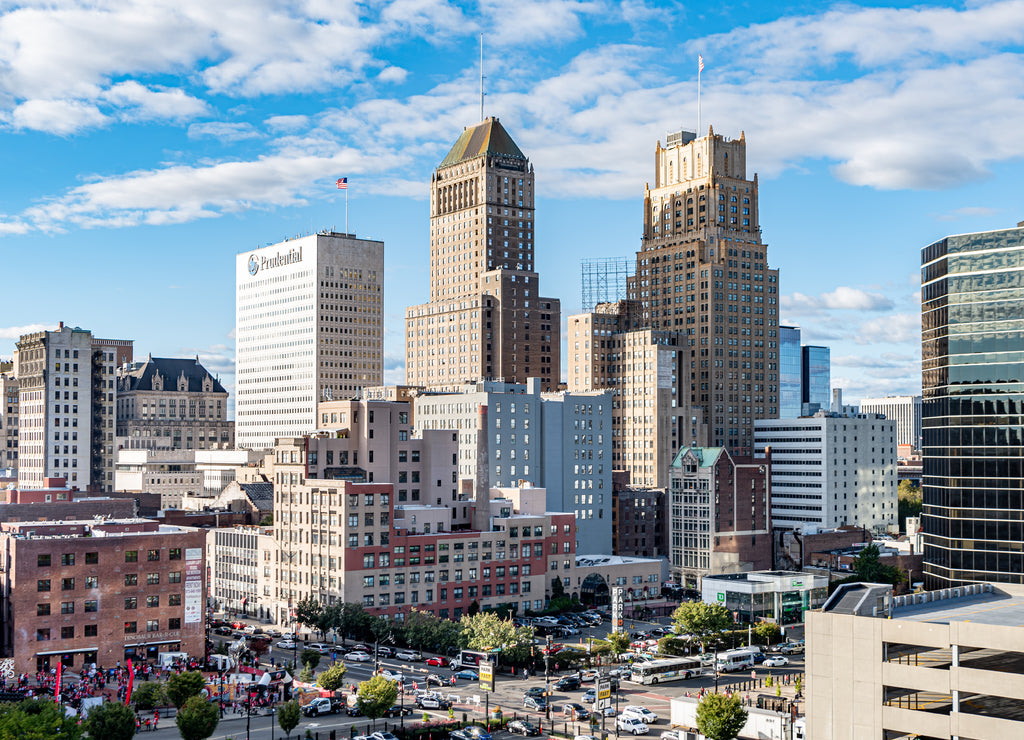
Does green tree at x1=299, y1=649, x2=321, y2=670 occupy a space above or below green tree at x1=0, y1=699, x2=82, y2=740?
below

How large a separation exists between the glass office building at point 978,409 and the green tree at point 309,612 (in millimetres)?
84833

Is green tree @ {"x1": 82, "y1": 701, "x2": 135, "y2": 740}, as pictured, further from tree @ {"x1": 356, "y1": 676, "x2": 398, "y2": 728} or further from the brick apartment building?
the brick apartment building

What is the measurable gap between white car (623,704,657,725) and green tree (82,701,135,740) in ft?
148

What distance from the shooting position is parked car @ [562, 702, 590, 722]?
115 meters

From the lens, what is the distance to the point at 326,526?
554 feet

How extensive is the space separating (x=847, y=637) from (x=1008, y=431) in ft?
269

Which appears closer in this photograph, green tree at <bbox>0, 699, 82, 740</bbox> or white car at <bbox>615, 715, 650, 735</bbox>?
green tree at <bbox>0, 699, 82, 740</bbox>

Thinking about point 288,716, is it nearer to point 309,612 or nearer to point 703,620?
point 309,612

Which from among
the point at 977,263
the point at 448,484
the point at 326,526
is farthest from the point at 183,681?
the point at 977,263

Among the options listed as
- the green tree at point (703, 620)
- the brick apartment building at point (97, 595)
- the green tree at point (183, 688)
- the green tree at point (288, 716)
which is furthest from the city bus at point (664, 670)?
the brick apartment building at point (97, 595)

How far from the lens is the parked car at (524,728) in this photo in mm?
108750

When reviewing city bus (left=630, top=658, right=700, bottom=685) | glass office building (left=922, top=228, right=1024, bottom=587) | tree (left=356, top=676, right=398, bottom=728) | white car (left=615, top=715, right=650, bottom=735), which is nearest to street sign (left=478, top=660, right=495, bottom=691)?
city bus (left=630, top=658, right=700, bottom=685)

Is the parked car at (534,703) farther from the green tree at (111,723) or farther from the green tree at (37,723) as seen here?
the green tree at (37,723)

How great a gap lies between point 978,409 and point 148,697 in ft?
361
